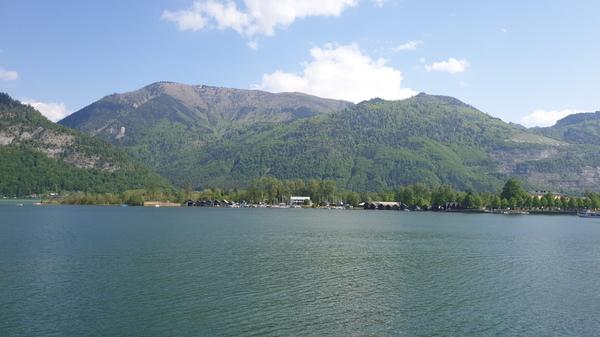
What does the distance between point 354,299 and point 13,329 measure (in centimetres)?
2126

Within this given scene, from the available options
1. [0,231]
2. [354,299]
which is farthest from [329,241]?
[0,231]

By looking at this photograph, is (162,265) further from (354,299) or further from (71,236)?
(71,236)

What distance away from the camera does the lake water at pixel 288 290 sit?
24.5 meters

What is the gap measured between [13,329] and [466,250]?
5389 centimetres

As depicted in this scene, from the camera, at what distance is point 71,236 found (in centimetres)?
6619

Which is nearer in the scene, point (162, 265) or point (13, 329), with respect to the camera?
point (13, 329)

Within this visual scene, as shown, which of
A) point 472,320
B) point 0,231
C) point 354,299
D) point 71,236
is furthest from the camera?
point 0,231

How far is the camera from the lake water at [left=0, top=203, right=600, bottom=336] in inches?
963

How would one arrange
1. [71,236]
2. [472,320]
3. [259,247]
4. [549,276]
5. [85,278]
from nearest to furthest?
1. [472,320]
2. [85,278]
3. [549,276]
4. [259,247]
5. [71,236]

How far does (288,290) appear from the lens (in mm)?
32688

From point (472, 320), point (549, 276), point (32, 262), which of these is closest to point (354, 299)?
point (472, 320)

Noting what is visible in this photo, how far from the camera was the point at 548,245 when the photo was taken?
2687 inches

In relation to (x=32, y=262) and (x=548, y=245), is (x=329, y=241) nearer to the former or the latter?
(x=548, y=245)


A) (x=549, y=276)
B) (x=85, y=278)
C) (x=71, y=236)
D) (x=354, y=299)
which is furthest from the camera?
(x=71, y=236)
